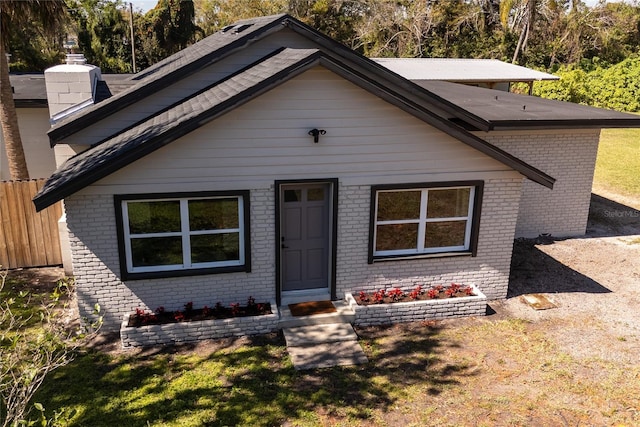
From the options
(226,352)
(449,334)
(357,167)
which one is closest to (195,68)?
(357,167)

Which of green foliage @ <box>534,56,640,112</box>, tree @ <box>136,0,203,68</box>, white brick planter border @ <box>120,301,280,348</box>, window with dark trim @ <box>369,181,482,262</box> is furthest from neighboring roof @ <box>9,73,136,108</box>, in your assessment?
green foliage @ <box>534,56,640,112</box>

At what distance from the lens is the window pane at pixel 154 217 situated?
9.23 m

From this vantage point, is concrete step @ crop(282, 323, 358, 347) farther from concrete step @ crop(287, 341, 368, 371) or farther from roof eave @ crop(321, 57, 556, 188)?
roof eave @ crop(321, 57, 556, 188)

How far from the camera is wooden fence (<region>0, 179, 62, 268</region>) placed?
11727 millimetres

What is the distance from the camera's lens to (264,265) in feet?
32.4

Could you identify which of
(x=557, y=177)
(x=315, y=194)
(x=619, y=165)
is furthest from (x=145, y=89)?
(x=619, y=165)

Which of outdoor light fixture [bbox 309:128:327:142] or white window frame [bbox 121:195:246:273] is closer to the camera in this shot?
white window frame [bbox 121:195:246:273]

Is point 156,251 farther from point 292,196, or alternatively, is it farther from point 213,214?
point 292,196

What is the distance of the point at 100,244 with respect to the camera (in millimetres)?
9141

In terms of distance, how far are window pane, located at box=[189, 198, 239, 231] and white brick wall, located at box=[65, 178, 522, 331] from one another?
406 millimetres

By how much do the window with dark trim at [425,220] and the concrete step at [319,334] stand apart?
5.06 ft

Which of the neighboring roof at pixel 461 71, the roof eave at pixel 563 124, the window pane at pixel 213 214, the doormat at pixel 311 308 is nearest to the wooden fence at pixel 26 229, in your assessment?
the window pane at pixel 213 214

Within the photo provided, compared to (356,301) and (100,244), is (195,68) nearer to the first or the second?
(100,244)

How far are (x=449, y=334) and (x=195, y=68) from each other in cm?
715
